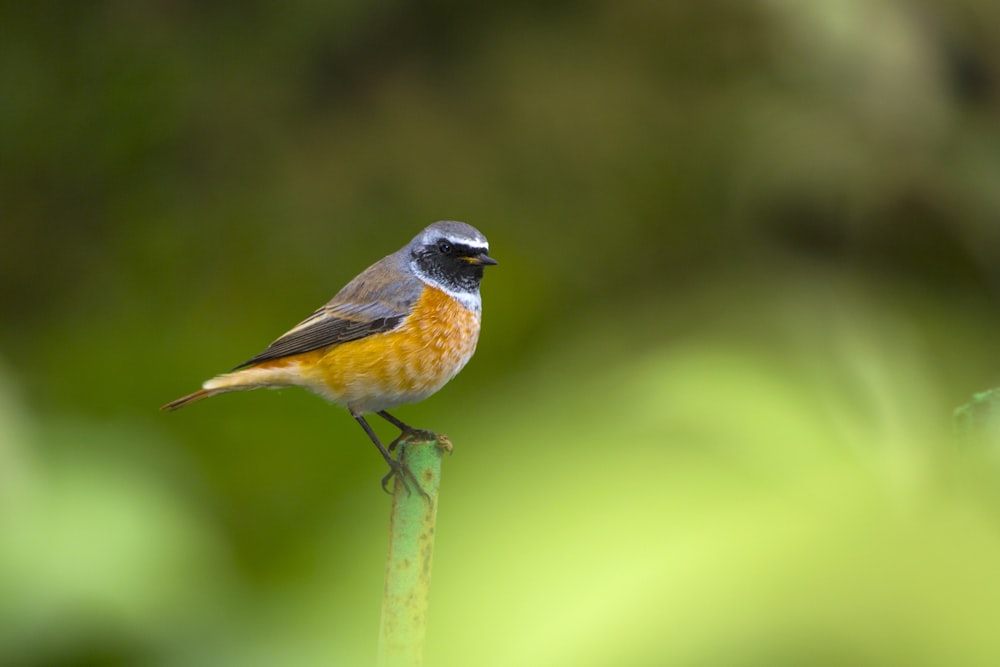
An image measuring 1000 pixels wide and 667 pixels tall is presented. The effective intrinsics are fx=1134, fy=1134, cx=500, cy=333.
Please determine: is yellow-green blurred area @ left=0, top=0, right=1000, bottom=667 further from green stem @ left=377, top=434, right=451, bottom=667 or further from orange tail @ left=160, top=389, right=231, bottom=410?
orange tail @ left=160, top=389, right=231, bottom=410

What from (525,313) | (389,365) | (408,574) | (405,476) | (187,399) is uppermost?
(525,313)

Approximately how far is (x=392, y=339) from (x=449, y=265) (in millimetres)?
197

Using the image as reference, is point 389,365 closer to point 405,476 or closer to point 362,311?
point 362,311

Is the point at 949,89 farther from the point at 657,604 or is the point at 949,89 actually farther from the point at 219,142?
the point at 657,604

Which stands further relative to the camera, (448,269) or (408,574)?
(448,269)

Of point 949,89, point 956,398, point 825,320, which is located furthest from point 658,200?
point 956,398

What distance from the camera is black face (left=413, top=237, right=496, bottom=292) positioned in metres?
2.15

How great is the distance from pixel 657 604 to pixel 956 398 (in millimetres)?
1881

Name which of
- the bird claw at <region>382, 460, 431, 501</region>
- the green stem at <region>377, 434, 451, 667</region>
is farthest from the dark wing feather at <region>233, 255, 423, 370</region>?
the green stem at <region>377, 434, 451, 667</region>

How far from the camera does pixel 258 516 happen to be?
132 inches

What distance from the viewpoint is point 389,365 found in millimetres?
2092

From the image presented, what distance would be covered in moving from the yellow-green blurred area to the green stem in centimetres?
9

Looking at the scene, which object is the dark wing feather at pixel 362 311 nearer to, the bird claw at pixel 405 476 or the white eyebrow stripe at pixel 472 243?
the white eyebrow stripe at pixel 472 243

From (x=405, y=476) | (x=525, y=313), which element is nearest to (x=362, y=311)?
(x=405, y=476)
